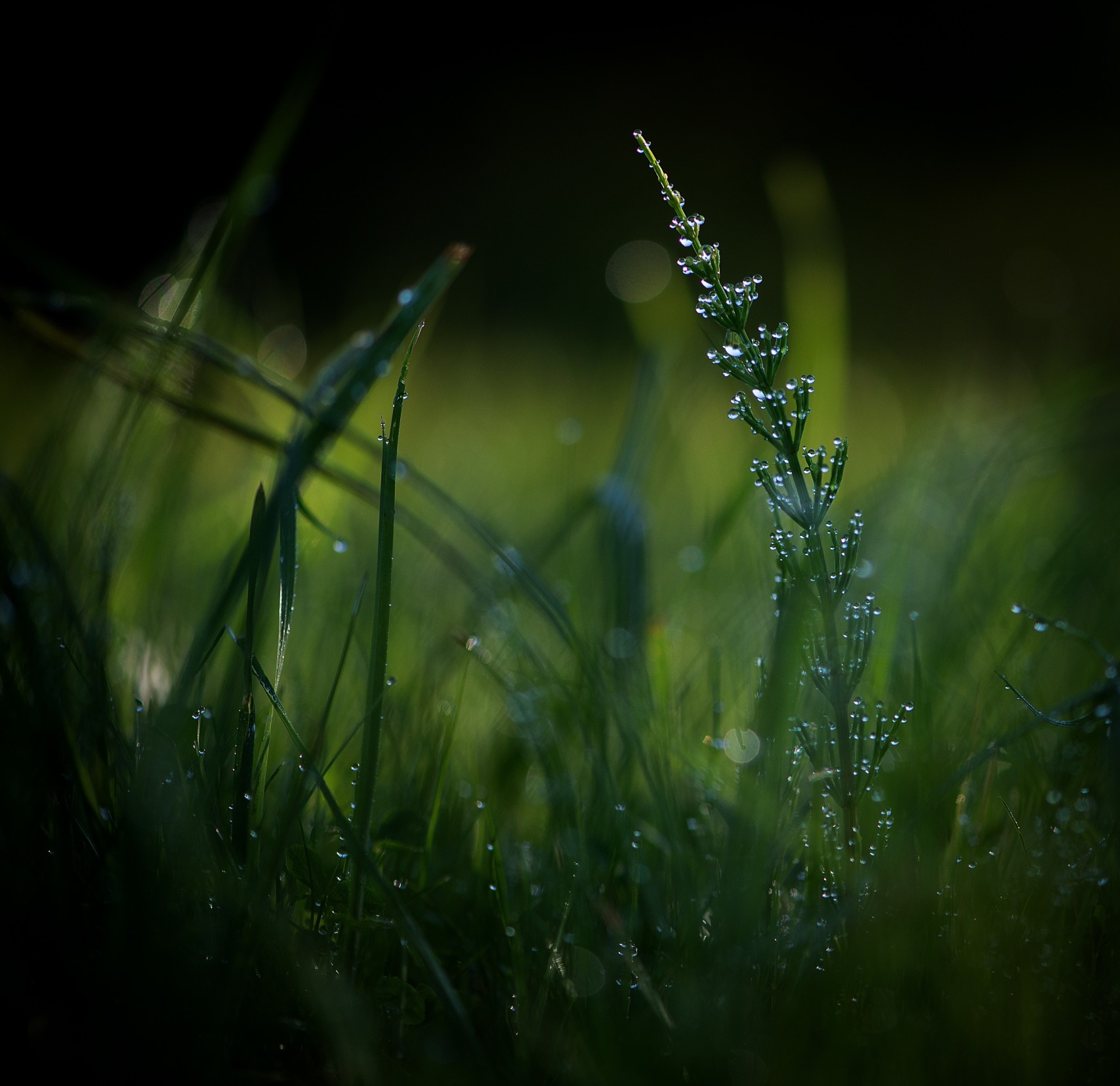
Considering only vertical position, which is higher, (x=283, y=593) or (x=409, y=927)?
(x=283, y=593)

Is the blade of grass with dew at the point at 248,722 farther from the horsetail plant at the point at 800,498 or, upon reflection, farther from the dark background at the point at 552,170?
the dark background at the point at 552,170

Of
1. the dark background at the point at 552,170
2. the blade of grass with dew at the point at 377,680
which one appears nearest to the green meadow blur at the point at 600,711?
the blade of grass with dew at the point at 377,680

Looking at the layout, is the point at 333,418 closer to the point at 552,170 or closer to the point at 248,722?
the point at 248,722

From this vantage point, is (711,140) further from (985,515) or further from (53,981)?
(53,981)

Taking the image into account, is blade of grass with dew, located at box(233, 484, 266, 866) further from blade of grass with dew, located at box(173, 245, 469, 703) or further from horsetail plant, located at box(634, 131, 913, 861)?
horsetail plant, located at box(634, 131, 913, 861)

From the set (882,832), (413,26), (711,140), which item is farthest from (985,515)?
(413,26)

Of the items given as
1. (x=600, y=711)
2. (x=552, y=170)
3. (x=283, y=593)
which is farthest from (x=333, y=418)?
(x=552, y=170)
